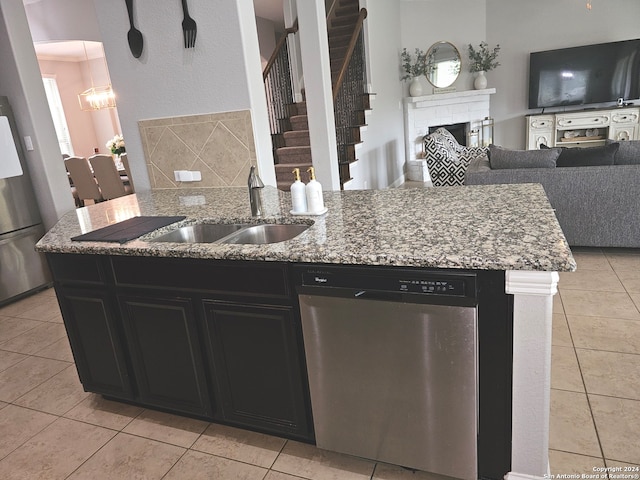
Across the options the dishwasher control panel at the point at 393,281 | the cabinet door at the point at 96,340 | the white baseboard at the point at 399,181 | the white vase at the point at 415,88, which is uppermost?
the white vase at the point at 415,88

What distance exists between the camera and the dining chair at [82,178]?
6.34m

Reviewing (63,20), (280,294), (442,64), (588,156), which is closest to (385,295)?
(280,294)

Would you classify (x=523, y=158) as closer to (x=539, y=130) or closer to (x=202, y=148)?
(x=202, y=148)

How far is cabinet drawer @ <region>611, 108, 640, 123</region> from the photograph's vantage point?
7.05 m

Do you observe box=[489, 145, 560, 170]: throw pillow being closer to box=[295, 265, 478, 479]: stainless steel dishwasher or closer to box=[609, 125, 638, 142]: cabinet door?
box=[295, 265, 478, 479]: stainless steel dishwasher

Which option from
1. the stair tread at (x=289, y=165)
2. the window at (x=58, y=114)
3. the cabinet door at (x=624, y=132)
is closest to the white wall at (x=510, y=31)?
the cabinet door at (x=624, y=132)

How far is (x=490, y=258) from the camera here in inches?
49.5

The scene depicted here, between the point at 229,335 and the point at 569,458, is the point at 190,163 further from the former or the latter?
the point at 569,458

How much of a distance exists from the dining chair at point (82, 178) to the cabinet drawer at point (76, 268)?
4.88 metres

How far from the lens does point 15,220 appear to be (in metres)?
3.77

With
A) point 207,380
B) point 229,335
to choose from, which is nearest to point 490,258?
point 229,335

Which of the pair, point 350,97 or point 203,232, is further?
point 350,97

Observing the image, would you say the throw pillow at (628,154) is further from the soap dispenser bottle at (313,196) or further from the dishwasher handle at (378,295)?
the dishwasher handle at (378,295)

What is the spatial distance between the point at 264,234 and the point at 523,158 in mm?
2602
